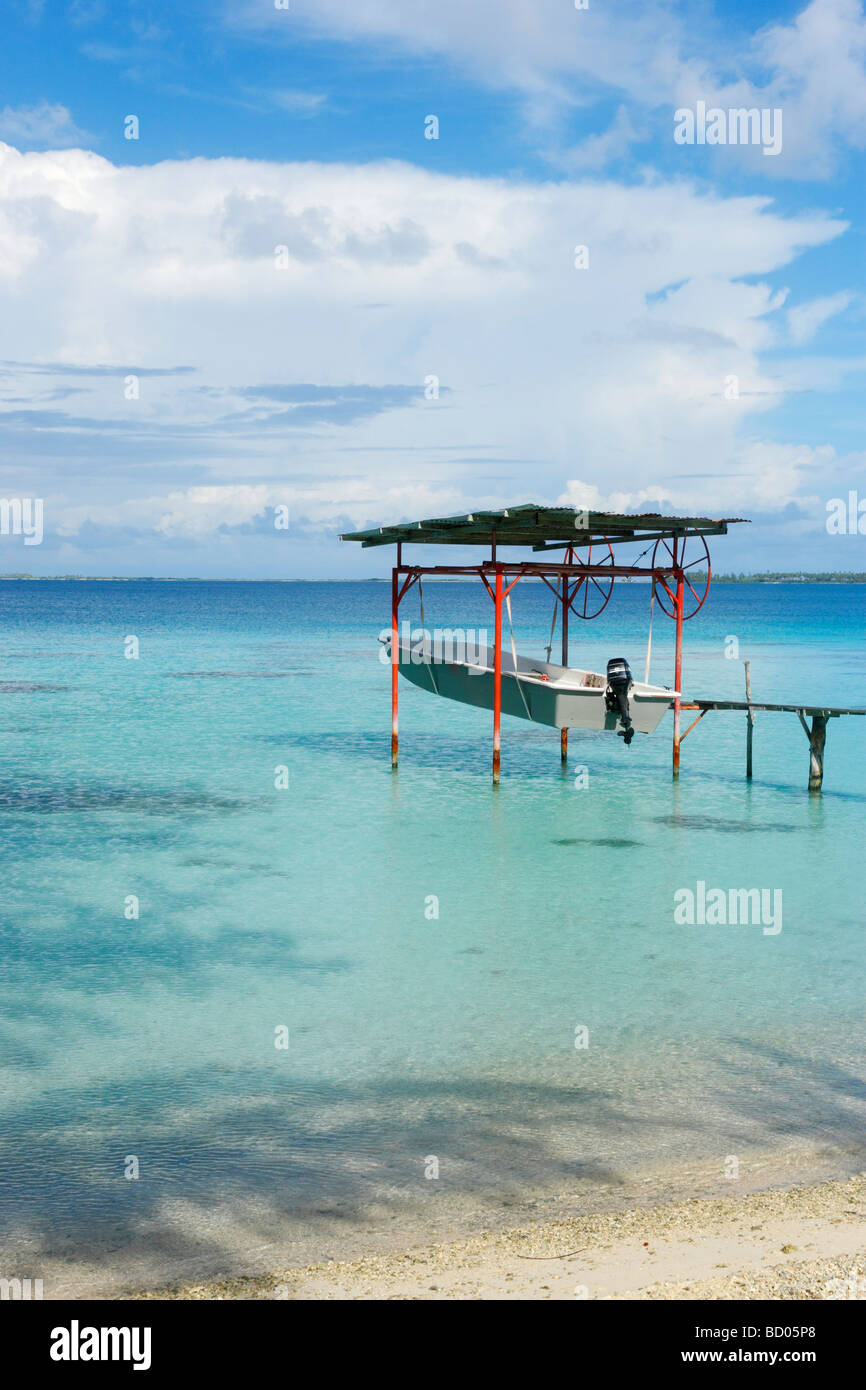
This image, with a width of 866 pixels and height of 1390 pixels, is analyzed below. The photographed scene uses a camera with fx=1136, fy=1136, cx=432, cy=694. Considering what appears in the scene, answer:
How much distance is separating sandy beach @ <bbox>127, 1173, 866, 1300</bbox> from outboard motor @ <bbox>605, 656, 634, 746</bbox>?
1262 centimetres

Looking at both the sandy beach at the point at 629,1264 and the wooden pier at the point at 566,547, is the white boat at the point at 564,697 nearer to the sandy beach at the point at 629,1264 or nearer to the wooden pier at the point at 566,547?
the wooden pier at the point at 566,547

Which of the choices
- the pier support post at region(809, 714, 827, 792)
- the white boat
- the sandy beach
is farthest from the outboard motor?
the sandy beach

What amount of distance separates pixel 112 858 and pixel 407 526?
695cm

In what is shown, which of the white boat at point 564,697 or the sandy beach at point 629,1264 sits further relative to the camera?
the white boat at point 564,697

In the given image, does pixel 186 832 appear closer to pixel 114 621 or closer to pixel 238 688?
pixel 238 688

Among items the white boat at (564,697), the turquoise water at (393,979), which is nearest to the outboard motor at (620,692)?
the white boat at (564,697)

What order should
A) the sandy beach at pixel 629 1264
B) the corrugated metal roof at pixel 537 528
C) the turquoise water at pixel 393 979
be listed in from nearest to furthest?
the sandy beach at pixel 629 1264 < the turquoise water at pixel 393 979 < the corrugated metal roof at pixel 537 528

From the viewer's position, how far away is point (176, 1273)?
5.28m

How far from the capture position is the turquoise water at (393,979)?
6570 millimetres

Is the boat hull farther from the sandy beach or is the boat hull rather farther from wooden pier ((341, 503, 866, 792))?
the sandy beach

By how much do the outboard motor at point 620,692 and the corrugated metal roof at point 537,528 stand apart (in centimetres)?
219

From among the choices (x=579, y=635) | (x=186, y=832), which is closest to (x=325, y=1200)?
(x=186, y=832)

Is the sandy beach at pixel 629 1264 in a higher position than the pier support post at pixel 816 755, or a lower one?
lower

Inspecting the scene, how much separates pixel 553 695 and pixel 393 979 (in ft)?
29.8
